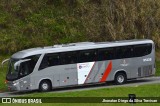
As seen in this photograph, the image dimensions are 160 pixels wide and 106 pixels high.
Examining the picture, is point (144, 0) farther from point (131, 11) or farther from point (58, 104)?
point (58, 104)

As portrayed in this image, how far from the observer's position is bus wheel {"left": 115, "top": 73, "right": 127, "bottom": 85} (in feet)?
103

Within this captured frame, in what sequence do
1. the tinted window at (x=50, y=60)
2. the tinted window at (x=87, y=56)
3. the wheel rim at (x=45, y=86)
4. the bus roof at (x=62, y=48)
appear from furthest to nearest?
1. the tinted window at (x=87, y=56)
2. the wheel rim at (x=45, y=86)
3. the tinted window at (x=50, y=60)
4. the bus roof at (x=62, y=48)

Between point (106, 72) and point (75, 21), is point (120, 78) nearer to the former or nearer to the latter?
point (106, 72)

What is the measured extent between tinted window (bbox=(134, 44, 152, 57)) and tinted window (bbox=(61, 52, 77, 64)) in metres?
4.55

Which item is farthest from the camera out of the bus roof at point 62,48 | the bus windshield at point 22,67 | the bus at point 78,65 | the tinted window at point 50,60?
the tinted window at point 50,60

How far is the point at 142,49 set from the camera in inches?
1266

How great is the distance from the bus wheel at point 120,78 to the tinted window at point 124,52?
4.06 ft

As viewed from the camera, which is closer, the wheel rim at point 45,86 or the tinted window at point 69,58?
the wheel rim at point 45,86

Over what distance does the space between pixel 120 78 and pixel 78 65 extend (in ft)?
10.8

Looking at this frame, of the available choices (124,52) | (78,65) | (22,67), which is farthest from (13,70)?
(124,52)

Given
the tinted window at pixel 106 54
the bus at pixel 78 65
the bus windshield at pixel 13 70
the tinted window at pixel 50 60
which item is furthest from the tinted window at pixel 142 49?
the bus windshield at pixel 13 70

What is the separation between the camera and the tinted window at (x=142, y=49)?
32.0 metres

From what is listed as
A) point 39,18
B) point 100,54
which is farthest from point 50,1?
point 100,54

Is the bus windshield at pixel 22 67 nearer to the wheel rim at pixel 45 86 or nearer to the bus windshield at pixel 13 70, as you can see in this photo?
the bus windshield at pixel 13 70
